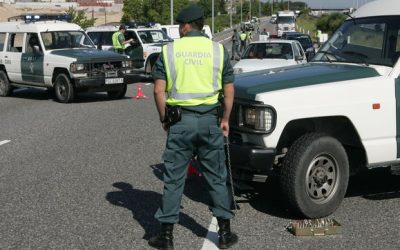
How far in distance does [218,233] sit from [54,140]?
18.7 feet

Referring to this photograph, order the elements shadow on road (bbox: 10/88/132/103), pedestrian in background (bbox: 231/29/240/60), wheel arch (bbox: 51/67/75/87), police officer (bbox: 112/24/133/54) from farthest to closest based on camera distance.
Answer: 1. pedestrian in background (bbox: 231/29/240/60)
2. police officer (bbox: 112/24/133/54)
3. shadow on road (bbox: 10/88/132/103)
4. wheel arch (bbox: 51/67/75/87)

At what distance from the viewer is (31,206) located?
617 cm

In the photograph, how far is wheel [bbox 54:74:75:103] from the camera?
15.1 m

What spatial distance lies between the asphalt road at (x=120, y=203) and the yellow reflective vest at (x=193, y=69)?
1222 mm

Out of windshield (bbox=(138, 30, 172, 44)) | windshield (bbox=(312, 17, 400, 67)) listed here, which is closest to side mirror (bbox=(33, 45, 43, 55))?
windshield (bbox=(138, 30, 172, 44))

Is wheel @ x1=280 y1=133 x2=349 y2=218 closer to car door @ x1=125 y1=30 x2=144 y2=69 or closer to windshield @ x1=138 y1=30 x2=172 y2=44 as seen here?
car door @ x1=125 y1=30 x2=144 y2=69

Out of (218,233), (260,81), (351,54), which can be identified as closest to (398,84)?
(351,54)

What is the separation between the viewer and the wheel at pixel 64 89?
49.5 feet

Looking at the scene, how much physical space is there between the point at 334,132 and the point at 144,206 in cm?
199

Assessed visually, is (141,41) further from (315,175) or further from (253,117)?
(315,175)

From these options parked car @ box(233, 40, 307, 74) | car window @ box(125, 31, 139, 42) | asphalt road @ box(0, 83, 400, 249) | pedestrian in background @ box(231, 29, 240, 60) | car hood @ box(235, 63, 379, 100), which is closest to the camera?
asphalt road @ box(0, 83, 400, 249)

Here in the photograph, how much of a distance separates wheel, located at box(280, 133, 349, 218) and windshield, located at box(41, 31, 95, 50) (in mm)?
11606

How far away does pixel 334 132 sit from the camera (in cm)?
590

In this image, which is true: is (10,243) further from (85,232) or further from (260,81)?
(260,81)
